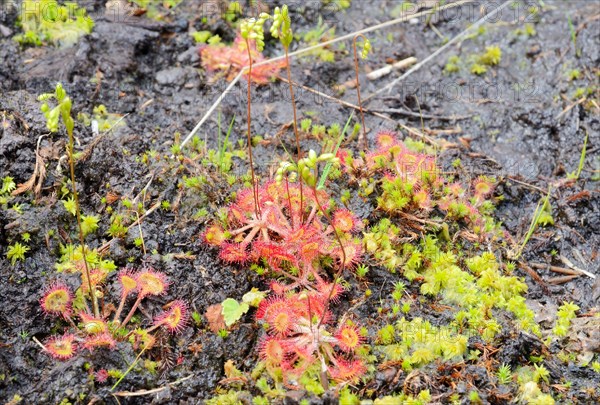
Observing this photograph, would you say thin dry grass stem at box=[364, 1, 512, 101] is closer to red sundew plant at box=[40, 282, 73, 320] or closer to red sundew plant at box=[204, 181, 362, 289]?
red sundew plant at box=[204, 181, 362, 289]

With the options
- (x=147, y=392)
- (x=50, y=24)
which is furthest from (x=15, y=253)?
(x=50, y=24)

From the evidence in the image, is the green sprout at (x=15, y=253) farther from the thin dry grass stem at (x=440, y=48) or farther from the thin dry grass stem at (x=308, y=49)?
the thin dry grass stem at (x=440, y=48)

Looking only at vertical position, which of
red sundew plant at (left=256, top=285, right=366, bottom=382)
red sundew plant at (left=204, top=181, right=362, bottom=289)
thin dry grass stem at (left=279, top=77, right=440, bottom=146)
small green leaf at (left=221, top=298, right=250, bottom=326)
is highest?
thin dry grass stem at (left=279, top=77, right=440, bottom=146)

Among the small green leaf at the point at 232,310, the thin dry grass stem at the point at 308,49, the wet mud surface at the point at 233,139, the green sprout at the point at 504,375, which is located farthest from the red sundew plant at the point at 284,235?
the green sprout at the point at 504,375

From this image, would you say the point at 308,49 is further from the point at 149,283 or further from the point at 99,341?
the point at 99,341

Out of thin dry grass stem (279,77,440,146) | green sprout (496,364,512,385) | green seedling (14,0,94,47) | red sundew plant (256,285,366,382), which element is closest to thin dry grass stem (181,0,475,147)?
thin dry grass stem (279,77,440,146)

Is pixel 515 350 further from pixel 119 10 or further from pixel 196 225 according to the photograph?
pixel 119 10
